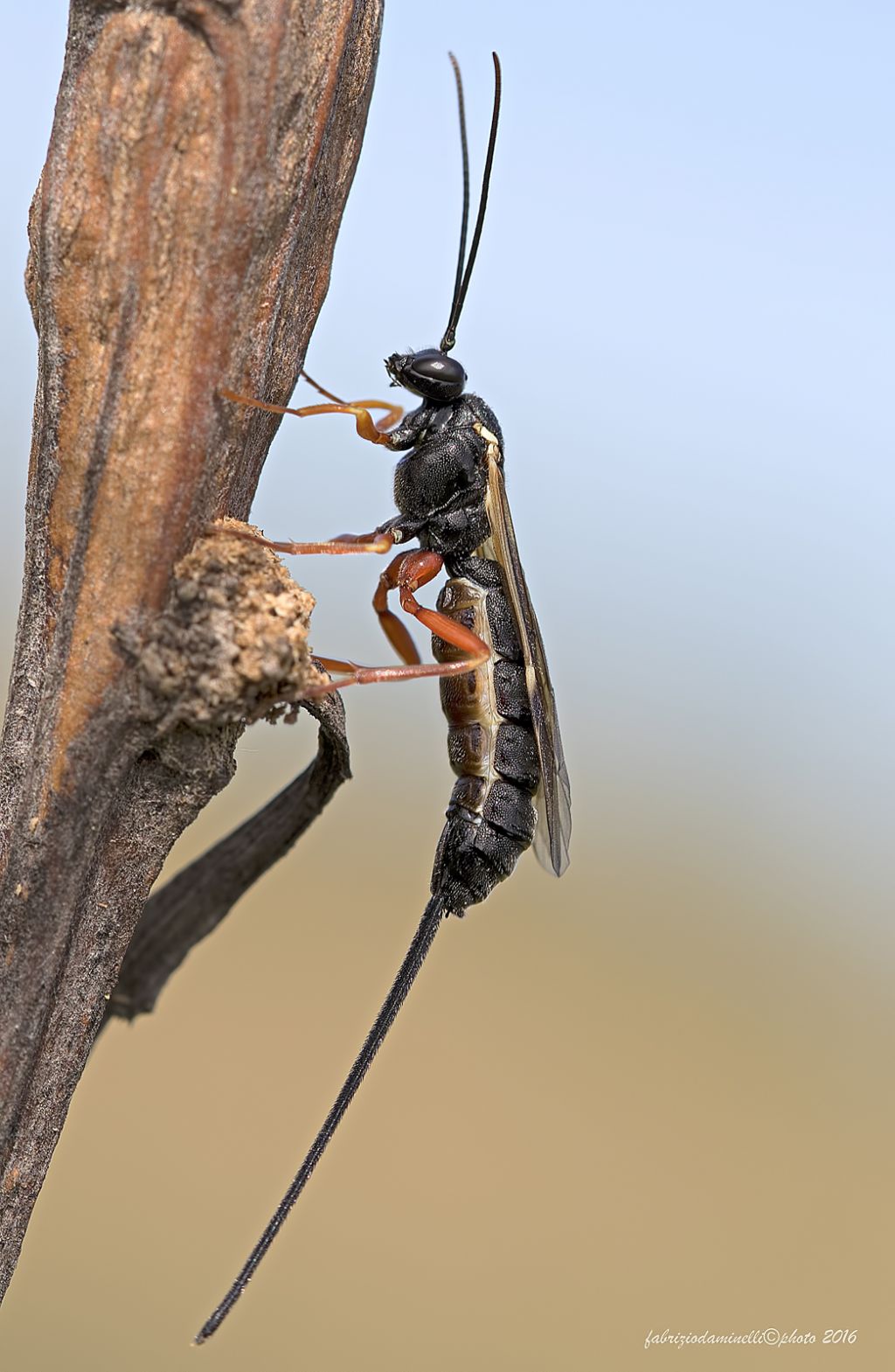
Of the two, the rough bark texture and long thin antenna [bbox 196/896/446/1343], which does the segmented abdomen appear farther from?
the rough bark texture

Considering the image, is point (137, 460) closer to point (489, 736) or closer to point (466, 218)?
point (466, 218)

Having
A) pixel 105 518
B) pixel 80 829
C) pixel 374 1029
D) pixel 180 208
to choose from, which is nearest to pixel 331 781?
pixel 374 1029

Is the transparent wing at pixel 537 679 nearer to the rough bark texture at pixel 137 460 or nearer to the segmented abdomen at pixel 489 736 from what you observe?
the segmented abdomen at pixel 489 736

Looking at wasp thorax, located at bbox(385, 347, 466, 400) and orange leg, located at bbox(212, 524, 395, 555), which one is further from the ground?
wasp thorax, located at bbox(385, 347, 466, 400)

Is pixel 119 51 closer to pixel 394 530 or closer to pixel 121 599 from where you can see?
pixel 121 599

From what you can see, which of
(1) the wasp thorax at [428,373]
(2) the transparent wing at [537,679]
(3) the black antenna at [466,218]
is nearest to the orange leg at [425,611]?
(2) the transparent wing at [537,679]

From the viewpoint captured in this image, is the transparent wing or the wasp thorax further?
the transparent wing

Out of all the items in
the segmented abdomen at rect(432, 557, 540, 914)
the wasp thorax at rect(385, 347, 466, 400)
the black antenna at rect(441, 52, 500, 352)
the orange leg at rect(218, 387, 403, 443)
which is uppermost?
the black antenna at rect(441, 52, 500, 352)

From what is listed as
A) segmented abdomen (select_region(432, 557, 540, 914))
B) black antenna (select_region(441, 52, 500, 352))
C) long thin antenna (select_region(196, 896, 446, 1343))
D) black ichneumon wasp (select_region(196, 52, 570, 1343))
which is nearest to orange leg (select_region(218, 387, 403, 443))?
black ichneumon wasp (select_region(196, 52, 570, 1343))
